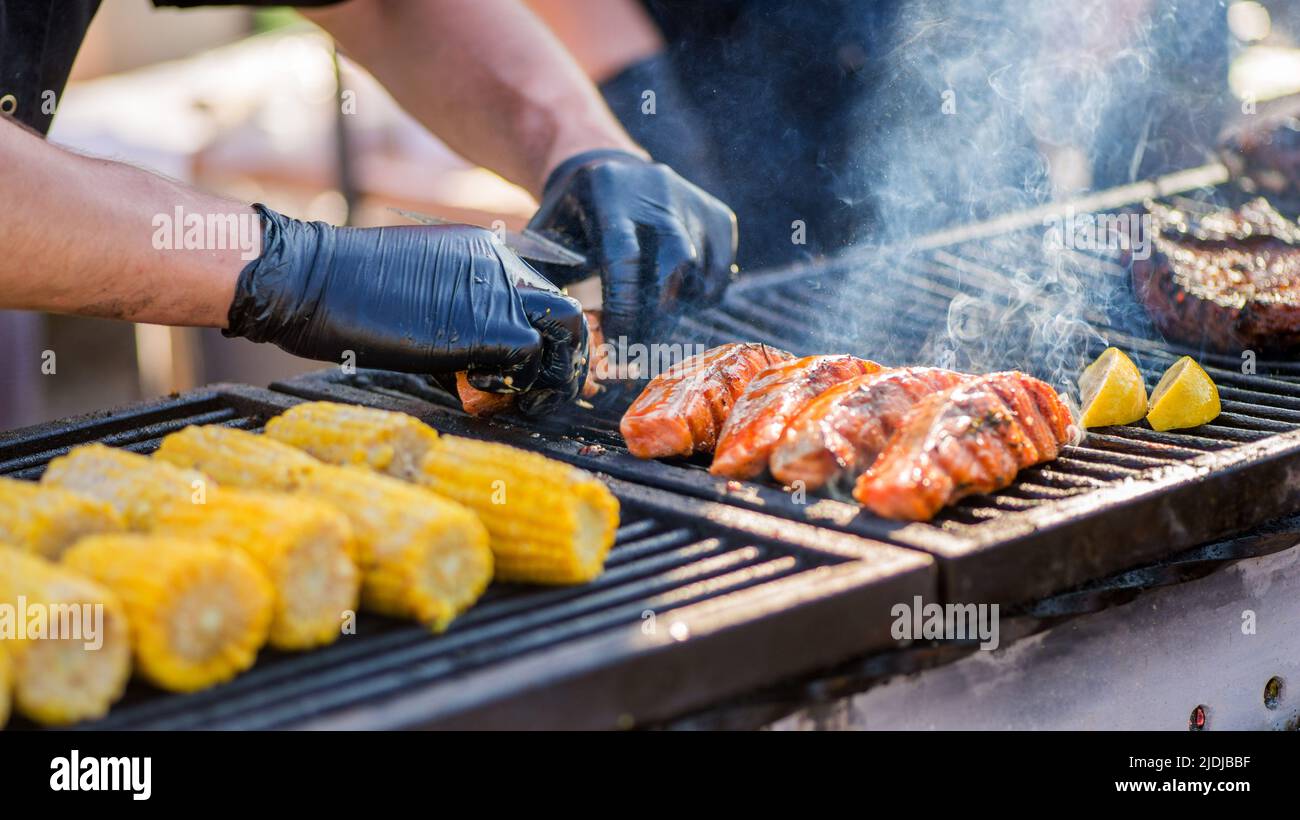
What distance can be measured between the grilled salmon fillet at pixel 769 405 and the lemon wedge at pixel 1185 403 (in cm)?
78

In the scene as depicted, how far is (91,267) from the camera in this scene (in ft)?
9.46

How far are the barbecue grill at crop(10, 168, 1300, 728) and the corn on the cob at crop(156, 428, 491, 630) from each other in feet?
0.16

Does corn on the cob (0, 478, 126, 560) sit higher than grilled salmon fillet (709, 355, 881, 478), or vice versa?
grilled salmon fillet (709, 355, 881, 478)

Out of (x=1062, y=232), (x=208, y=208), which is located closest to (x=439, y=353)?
(x=208, y=208)

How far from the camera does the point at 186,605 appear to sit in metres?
1.93

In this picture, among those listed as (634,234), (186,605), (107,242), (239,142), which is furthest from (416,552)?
(239,142)

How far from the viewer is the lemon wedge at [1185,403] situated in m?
3.31

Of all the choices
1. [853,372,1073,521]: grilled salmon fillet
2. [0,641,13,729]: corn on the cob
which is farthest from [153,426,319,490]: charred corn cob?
[853,372,1073,521]: grilled salmon fillet

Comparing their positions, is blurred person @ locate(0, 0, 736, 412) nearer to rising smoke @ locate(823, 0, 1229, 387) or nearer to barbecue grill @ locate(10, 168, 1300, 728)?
barbecue grill @ locate(10, 168, 1300, 728)

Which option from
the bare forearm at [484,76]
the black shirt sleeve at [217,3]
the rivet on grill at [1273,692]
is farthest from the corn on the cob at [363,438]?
the black shirt sleeve at [217,3]

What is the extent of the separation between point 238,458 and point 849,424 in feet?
4.65

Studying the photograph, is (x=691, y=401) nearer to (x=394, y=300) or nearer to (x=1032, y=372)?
(x=394, y=300)

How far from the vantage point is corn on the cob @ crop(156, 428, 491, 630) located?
2.17 m
